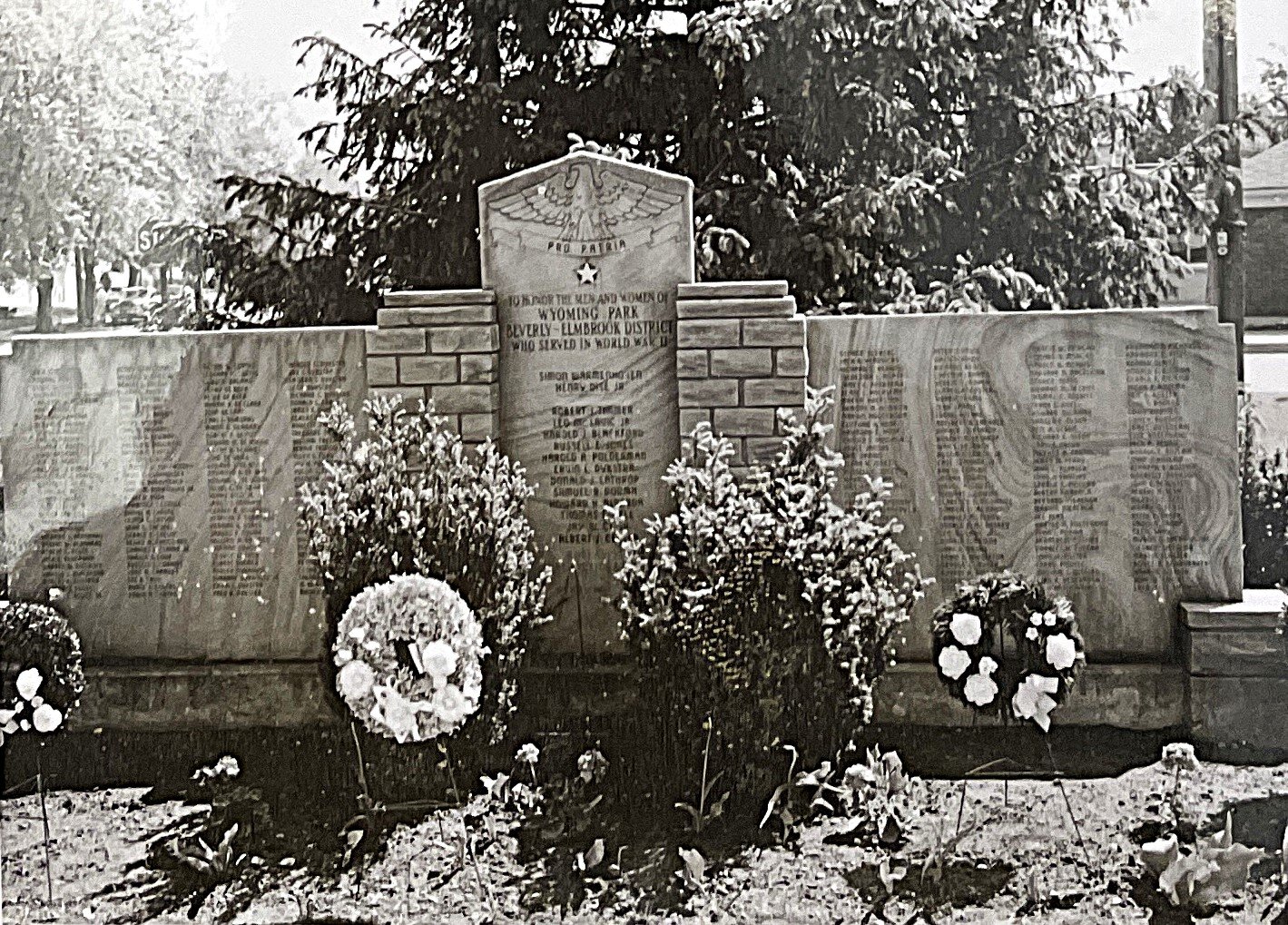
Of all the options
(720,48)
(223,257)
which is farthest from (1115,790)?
(223,257)

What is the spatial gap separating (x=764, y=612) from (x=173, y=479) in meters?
2.34

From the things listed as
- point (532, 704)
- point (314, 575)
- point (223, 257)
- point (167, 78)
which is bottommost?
point (532, 704)

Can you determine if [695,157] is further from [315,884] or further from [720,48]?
[315,884]

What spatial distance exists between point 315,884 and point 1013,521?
8.59ft

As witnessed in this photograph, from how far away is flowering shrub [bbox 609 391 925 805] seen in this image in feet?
15.0

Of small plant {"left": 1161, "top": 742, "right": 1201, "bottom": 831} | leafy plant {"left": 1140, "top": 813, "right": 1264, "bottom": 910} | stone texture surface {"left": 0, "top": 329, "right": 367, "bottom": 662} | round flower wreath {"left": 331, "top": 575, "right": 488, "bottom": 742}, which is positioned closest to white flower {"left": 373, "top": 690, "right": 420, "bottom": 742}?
round flower wreath {"left": 331, "top": 575, "right": 488, "bottom": 742}

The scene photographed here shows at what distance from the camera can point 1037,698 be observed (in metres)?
4.61

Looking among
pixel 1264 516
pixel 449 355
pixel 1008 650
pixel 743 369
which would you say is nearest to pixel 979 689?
pixel 1008 650

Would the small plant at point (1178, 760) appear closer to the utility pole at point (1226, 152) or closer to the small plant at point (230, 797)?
the utility pole at point (1226, 152)

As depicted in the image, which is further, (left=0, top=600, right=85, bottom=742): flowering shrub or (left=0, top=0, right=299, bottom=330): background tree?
(left=0, top=0, right=299, bottom=330): background tree

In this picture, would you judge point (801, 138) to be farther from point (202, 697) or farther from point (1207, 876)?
point (1207, 876)

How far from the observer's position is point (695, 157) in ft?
24.7

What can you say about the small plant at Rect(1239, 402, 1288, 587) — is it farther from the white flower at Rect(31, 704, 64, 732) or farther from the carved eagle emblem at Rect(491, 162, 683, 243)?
the white flower at Rect(31, 704, 64, 732)

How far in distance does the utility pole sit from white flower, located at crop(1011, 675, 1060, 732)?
5.09 ft
